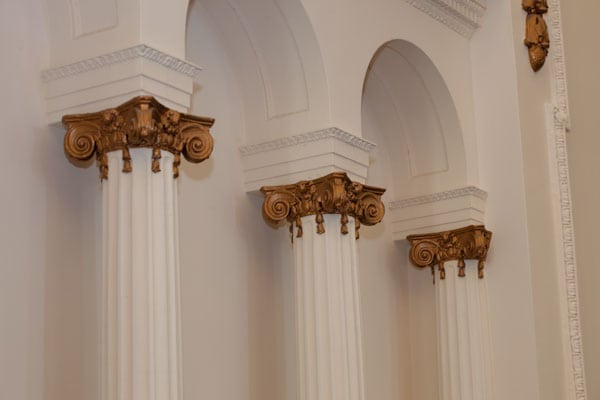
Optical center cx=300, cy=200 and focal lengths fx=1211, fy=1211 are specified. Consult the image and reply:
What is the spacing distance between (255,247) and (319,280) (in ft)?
2.28

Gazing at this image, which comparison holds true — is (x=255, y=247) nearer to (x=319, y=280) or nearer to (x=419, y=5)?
(x=319, y=280)

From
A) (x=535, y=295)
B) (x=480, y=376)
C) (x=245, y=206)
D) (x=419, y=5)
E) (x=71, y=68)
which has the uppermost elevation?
(x=419, y=5)

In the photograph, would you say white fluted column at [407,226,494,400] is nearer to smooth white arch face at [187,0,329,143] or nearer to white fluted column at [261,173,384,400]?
white fluted column at [261,173,384,400]

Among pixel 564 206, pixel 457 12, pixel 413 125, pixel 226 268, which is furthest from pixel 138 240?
pixel 564 206

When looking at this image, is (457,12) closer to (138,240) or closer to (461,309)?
(461,309)

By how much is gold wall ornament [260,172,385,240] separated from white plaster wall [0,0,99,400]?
153 cm

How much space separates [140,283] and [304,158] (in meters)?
2.22

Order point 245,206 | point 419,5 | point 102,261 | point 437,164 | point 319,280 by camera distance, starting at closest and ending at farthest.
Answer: point 102,261 → point 319,280 → point 245,206 → point 419,5 → point 437,164

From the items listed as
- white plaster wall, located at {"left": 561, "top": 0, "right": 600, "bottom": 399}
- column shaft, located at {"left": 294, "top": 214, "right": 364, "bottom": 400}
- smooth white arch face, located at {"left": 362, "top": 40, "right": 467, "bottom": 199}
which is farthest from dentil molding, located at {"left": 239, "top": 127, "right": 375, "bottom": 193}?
white plaster wall, located at {"left": 561, "top": 0, "right": 600, "bottom": 399}

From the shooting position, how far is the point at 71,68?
21.4ft

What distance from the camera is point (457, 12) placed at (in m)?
9.80

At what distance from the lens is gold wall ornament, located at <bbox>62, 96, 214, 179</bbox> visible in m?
6.19

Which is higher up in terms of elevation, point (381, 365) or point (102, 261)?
point (102, 261)

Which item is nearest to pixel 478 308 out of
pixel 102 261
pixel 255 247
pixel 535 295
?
pixel 535 295
